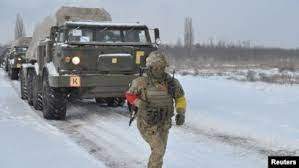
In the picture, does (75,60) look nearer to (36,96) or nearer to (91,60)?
(91,60)

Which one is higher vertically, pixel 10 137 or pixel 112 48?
pixel 112 48

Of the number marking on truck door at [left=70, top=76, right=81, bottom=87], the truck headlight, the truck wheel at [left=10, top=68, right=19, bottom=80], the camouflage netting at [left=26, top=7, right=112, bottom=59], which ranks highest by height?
the camouflage netting at [left=26, top=7, right=112, bottom=59]

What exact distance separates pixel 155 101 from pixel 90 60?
6.09 meters

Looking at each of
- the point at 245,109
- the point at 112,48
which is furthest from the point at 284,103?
the point at 112,48

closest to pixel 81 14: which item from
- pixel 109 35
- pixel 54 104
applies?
pixel 109 35

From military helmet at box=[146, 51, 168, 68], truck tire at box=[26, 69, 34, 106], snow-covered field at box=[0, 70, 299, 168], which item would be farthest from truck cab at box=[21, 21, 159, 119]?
military helmet at box=[146, 51, 168, 68]

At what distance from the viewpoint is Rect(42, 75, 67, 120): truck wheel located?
465 inches

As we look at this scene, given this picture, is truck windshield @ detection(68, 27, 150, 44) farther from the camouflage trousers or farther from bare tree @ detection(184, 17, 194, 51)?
bare tree @ detection(184, 17, 194, 51)

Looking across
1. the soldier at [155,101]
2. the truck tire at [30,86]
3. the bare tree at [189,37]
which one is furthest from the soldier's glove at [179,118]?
the bare tree at [189,37]

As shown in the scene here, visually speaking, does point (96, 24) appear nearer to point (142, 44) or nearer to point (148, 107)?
point (142, 44)

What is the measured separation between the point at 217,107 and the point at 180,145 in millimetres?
5548

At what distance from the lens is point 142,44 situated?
12.1m

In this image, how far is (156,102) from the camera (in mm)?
5656

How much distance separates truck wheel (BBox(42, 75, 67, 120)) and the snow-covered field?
274 mm
